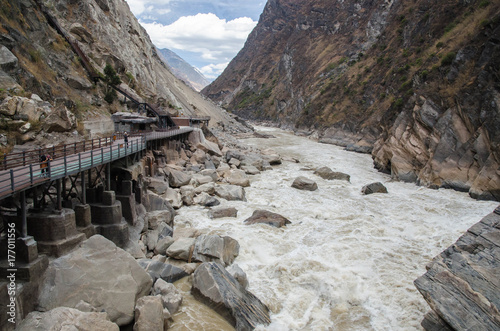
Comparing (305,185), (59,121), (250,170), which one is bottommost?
(250,170)

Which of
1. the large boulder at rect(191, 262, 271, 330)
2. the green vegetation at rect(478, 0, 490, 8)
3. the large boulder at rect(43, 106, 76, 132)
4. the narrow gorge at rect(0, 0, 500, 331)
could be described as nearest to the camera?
the narrow gorge at rect(0, 0, 500, 331)

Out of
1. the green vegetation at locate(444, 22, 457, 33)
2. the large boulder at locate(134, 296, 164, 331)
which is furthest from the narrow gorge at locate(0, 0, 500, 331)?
the green vegetation at locate(444, 22, 457, 33)

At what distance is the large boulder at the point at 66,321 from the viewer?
309 inches

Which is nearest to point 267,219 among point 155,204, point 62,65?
point 155,204

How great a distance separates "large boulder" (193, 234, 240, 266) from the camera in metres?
12.5

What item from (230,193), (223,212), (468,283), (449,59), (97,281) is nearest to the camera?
(468,283)

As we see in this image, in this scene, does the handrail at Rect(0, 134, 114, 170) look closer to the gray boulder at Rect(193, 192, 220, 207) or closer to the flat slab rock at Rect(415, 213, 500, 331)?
the gray boulder at Rect(193, 192, 220, 207)

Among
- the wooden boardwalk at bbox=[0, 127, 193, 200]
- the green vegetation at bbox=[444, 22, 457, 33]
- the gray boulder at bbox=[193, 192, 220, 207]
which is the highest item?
the green vegetation at bbox=[444, 22, 457, 33]

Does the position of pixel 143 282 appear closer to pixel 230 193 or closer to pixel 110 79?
pixel 230 193

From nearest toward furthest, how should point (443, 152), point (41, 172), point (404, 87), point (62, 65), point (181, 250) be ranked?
point (41, 172) < point (181, 250) < point (443, 152) < point (62, 65) < point (404, 87)

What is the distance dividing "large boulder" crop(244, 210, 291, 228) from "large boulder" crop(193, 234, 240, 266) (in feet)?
12.1

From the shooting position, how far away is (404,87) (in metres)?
42.7

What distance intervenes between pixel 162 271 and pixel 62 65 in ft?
80.9

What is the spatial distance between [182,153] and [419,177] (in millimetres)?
22362
